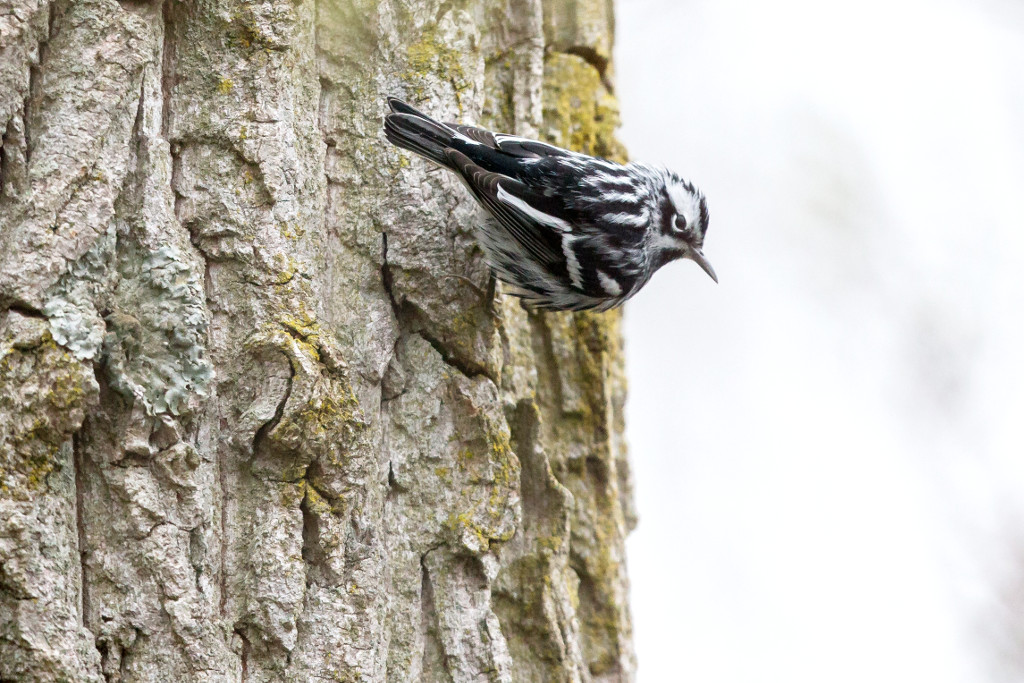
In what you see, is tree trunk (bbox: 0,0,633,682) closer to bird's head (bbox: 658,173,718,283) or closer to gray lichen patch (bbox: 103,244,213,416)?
gray lichen patch (bbox: 103,244,213,416)

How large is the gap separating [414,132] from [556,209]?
82 centimetres

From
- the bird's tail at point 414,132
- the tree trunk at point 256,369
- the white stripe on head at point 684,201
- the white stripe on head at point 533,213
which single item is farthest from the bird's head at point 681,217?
the bird's tail at point 414,132

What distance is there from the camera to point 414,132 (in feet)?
9.62

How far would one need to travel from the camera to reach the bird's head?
405 centimetres

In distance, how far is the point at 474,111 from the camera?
332cm

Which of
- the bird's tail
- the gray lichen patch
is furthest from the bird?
the gray lichen patch

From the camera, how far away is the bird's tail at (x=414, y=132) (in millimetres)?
2922

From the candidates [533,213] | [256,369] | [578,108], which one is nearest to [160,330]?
[256,369]

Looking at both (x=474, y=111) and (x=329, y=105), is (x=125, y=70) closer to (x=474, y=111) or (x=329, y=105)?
(x=329, y=105)

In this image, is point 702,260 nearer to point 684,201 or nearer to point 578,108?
point 684,201

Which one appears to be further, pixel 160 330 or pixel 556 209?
pixel 556 209

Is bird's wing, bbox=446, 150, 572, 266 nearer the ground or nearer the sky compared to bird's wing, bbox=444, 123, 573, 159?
nearer the ground

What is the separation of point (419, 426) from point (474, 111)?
1.19m

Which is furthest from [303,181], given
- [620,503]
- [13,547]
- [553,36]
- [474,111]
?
[620,503]
